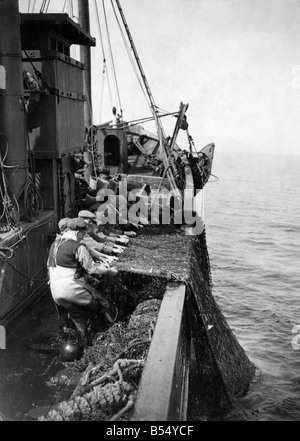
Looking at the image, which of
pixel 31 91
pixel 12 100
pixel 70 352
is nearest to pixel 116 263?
pixel 70 352

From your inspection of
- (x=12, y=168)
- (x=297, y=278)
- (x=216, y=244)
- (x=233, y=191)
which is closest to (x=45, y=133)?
(x=12, y=168)

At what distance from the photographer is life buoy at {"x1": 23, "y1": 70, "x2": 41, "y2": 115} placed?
8336 mm

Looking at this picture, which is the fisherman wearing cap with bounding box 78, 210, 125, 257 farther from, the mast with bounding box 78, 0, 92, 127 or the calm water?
the mast with bounding box 78, 0, 92, 127

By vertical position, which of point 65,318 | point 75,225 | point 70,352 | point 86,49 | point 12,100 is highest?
point 86,49

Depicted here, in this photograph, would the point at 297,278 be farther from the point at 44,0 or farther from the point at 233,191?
the point at 233,191

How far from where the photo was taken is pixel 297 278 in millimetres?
19266

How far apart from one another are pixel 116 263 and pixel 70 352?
5.02ft

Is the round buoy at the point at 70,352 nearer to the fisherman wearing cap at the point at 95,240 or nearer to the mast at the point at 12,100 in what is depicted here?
the fisherman wearing cap at the point at 95,240

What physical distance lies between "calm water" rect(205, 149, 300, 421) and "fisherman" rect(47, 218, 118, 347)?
3.66 m

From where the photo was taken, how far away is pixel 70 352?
20.2ft

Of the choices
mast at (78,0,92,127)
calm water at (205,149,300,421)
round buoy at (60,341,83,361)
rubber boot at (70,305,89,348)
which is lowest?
calm water at (205,149,300,421)

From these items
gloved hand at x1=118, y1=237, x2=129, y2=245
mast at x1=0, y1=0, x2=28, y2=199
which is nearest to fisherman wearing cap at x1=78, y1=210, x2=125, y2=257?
gloved hand at x1=118, y1=237, x2=129, y2=245

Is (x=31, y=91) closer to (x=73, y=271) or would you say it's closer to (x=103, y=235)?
(x=103, y=235)

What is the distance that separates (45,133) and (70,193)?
179cm
